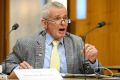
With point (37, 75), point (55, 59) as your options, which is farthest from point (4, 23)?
point (37, 75)

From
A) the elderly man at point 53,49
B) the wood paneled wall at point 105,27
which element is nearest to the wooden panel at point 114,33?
the wood paneled wall at point 105,27

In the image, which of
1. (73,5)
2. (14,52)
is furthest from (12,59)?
(73,5)

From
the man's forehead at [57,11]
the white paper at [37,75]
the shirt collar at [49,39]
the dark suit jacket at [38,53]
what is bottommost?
the white paper at [37,75]

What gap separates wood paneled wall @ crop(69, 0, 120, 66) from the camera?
5203 mm

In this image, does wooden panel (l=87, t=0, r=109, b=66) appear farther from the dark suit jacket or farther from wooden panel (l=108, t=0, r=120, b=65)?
the dark suit jacket

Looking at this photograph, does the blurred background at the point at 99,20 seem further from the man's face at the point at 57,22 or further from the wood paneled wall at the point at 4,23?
the man's face at the point at 57,22

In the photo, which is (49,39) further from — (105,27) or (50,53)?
(105,27)

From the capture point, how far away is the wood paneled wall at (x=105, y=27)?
5203 mm

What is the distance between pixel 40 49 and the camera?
2.89 metres

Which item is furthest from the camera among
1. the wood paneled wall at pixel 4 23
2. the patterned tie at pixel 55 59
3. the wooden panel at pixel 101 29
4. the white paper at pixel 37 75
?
the wood paneled wall at pixel 4 23

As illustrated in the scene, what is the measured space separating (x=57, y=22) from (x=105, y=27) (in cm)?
250

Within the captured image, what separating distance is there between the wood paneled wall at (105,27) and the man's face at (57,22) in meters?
2.34

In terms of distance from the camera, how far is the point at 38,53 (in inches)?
113

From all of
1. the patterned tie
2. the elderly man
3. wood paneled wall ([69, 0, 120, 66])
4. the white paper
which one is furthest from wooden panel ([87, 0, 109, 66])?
the white paper
